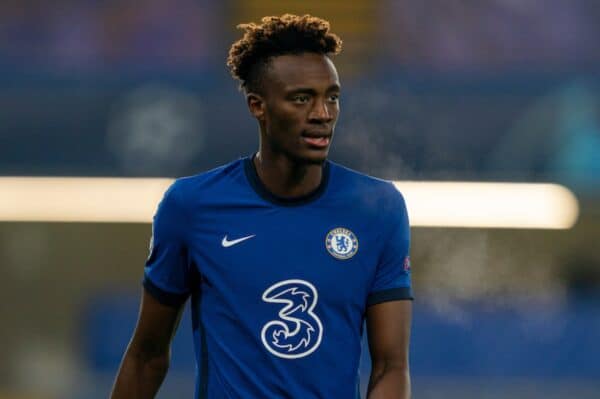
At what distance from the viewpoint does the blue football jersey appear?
3621 millimetres

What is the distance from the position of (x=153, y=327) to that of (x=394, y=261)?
722 millimetres

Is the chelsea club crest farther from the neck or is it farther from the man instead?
the neck

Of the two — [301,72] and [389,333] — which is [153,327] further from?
[301,72]

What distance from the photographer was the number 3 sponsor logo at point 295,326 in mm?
3611

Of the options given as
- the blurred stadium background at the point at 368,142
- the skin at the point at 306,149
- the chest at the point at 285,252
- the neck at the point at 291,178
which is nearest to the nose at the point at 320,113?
the skin at the point at 306,149

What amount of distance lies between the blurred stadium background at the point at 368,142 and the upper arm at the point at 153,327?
615 cm

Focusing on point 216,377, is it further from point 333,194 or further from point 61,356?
point 61,356

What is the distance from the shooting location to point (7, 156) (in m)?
12.0

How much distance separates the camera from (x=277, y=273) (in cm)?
368

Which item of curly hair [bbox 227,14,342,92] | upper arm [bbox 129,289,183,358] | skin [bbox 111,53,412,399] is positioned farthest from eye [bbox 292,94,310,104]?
upper arm [bbox 129,289,183,358]

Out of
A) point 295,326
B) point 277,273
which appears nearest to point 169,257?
point 277,273

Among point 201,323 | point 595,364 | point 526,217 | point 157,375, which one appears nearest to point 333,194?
point 201,323

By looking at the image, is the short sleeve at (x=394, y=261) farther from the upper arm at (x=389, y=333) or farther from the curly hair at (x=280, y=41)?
the curly hair at (x=280, y=41)

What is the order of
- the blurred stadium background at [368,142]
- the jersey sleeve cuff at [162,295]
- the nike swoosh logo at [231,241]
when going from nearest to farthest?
1. the nike swoosh logo at [231,241]
2. the jersey sleeve cuff at [162,295]
3. the blurred stadium background at [368,142]
